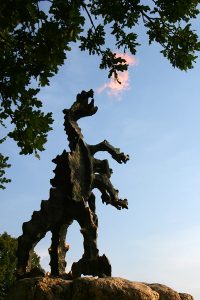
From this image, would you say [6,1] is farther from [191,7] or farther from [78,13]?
[191,7]

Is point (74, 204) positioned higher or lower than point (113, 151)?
lower

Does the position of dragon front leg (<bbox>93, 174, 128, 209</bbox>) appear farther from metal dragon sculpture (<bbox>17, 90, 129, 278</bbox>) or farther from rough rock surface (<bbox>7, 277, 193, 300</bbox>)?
rough rock surface (<bbox>7, 277, 193, 300</bbox>)

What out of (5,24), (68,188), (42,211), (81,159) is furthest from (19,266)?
Answer: (5,24)

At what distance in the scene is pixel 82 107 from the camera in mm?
10977

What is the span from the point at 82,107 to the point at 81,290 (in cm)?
529

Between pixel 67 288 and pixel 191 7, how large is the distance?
23.0ft

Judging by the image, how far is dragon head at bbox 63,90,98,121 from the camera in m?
10.8

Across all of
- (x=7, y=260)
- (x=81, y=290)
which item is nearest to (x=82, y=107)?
(x=81, y=290)

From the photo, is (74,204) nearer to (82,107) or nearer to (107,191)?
(107,191)

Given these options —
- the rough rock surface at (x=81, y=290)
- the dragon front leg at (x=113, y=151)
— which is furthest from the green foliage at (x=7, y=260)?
the rough rock surface at (x=81, y=290)

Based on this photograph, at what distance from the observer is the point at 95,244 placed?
29.5 feet

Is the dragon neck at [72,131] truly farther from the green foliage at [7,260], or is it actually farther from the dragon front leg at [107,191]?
the green foliage at [7,260]

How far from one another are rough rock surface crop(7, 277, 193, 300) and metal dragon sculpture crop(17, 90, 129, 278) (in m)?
1.26

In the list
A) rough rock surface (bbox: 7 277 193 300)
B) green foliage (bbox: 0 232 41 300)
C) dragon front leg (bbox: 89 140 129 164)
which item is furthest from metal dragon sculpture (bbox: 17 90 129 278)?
green foliage (bbox: 0 232 41 300)
